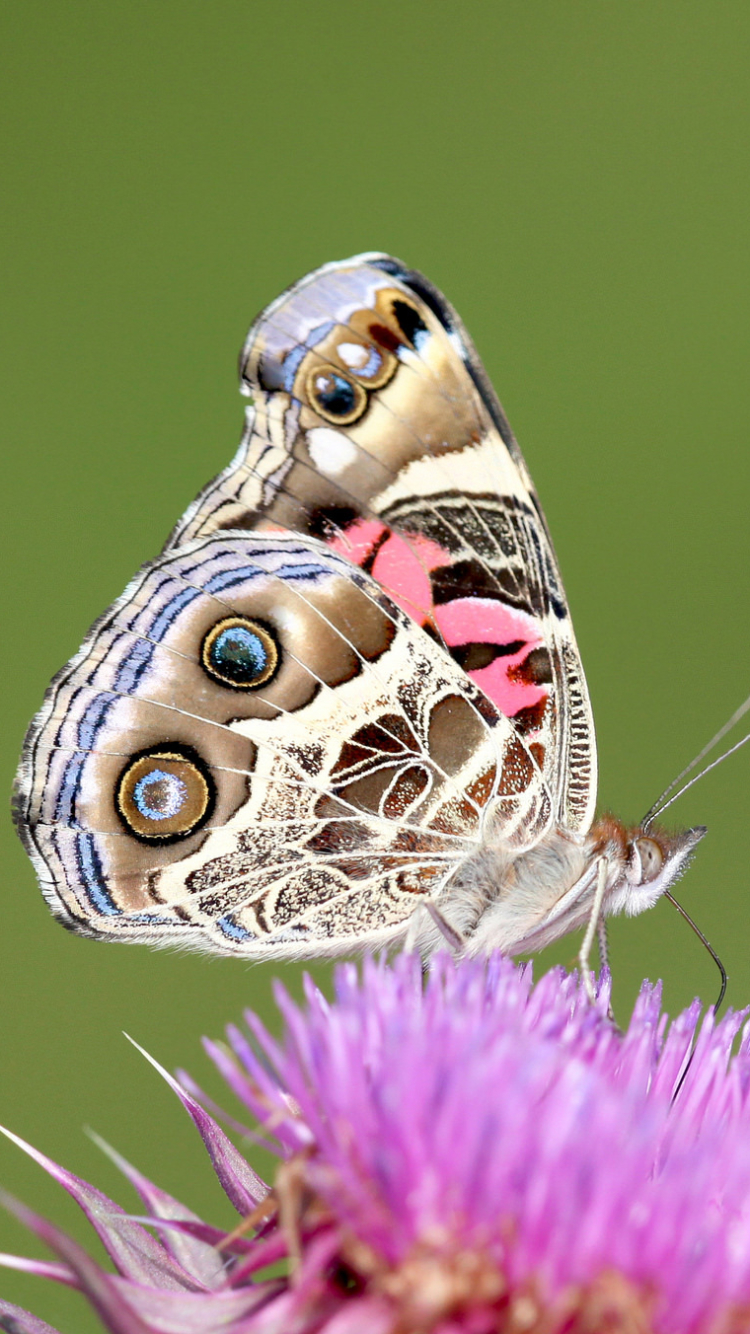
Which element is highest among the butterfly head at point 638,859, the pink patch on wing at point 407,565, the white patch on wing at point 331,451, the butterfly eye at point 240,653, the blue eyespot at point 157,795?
the white patch on wing at point 331,451

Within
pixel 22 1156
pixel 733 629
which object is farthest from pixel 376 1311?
pixel 733 629

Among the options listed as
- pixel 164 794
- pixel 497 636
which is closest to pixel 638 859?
pixel 497 636

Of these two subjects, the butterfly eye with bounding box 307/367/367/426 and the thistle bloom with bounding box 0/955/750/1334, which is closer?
the thistle bloom with bounding box 0/955/750/1334

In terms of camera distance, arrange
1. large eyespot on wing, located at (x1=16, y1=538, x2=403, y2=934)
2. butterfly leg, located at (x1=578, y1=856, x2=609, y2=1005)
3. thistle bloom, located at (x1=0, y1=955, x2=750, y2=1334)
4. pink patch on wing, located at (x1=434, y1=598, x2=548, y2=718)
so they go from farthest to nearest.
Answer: pink patch on wing, located at (x1=434, y1=598, x2=548, y2=718)
large eyespot on wing, located at (x1=16, y1=538, x2=403, y2=934)
butterfly leg, located at (x1=578, y1=856, x2=609, y2=1005)
thistle bloom, located at (x1=0, y1=955, x2=750, y2=1334)

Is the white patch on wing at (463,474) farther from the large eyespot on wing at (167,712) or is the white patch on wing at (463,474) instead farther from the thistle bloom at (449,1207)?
the thistle bloom at (449,1207)

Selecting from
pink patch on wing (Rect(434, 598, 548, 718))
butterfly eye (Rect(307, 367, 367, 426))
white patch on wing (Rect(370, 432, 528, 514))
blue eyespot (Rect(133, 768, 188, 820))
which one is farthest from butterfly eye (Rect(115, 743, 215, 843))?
butterfly eye (Rect(307, 367, 367, 426))

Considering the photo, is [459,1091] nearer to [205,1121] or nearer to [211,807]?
[205,1121]

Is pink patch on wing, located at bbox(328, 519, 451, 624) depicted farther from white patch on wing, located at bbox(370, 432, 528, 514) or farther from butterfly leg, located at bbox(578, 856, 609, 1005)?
butterfly leg, located at bbox(578, 856, 609, 1005)

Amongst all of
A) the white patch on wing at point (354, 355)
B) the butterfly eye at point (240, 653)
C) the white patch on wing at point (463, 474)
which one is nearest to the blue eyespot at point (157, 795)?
the butterfly eye at point (240, 653)
